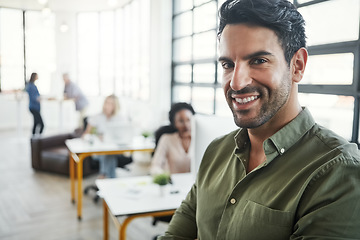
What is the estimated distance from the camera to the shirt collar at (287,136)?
971mm

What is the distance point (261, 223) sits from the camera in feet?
3.02

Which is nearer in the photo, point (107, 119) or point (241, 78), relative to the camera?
point (241, 78)

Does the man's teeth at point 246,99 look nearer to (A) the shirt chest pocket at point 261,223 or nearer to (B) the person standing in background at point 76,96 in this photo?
(A) the shirt chest pocket at point 261,223

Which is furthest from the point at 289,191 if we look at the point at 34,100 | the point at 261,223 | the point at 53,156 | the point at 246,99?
the point at 34,100

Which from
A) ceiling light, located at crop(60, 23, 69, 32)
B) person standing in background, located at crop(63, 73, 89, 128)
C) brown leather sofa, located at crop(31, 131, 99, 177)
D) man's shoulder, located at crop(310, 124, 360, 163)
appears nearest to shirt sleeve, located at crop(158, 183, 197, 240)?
man's shoulder, located at crop(310, 124, 360, 163)

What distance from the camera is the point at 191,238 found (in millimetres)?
1301

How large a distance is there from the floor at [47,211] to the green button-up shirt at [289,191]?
218 centimetres

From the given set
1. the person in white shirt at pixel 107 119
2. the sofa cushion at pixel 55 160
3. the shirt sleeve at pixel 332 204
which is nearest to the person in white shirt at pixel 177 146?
the person in white shirt at pixel 107 119

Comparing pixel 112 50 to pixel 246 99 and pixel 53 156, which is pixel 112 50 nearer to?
pixel 53 156

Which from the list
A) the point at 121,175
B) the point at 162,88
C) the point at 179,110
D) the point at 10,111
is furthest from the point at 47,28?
the point at 179,110

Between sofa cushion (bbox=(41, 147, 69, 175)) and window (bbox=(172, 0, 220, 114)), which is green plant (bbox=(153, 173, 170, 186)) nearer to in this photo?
window (bbox=(172, 0, 220, 114))

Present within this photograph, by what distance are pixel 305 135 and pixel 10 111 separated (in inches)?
392

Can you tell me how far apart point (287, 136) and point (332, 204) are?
24 centimetres

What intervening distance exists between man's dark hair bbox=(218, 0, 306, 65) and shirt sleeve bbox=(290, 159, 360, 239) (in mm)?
351
